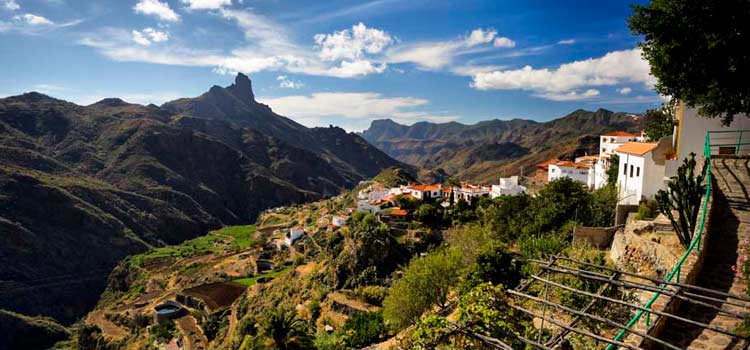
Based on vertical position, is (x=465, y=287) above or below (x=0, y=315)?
above

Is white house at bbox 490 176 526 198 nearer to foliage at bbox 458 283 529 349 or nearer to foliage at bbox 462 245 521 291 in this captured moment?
foliage at bbox 462 245 521 291

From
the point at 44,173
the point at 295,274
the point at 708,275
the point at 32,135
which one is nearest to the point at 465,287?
the point at 708,275

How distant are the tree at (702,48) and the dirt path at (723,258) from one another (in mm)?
2566

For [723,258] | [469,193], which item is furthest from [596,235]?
[469,193]

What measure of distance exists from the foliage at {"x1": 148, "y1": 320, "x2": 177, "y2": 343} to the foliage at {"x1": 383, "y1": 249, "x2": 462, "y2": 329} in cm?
3262

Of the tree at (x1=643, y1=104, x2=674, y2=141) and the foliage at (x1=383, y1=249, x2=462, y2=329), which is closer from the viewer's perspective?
the foliage at (x1=383, y1=249, x2=462, y2=329)

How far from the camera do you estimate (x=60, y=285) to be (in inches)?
2958

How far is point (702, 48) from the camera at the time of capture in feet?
47.1

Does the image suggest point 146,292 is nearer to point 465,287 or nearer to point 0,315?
point 0,315

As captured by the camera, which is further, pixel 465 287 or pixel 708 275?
pixel 465 287

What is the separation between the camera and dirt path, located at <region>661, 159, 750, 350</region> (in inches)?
277

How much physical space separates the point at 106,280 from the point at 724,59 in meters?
96.3

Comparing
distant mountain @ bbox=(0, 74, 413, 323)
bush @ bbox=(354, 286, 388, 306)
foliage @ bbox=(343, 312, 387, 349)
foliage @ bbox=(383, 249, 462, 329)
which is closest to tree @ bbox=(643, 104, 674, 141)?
foliage @ bbox=(383, 249, 462, 329)

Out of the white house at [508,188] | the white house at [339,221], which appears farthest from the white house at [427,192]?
the white house at [339,221]
